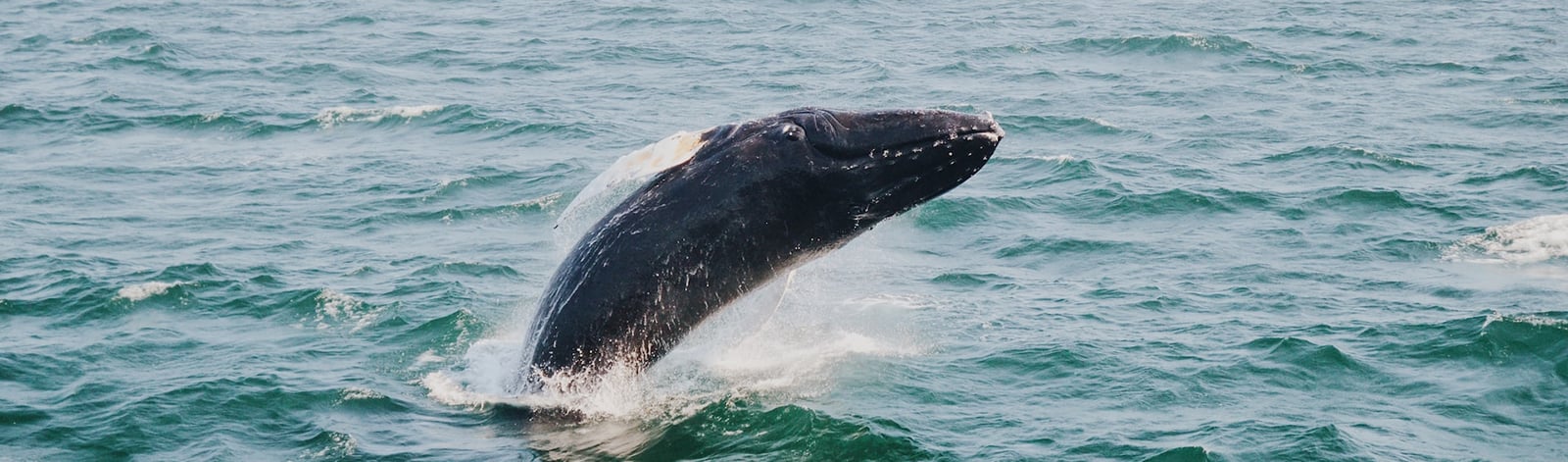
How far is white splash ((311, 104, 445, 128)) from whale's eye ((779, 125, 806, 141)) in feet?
96.9

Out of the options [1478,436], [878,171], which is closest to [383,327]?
[878,171]

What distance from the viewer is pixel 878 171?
714 inches

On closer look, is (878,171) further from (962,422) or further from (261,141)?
(261,141)

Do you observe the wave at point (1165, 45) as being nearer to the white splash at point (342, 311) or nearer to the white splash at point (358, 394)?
the white splash at point (342, 311)

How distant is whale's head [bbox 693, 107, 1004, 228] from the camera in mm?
17938

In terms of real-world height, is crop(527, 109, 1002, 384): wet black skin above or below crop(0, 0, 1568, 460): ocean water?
above

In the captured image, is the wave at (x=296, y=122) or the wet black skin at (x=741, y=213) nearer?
the wet black skin at (x=741, y=213)

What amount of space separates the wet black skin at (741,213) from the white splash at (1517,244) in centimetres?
1676

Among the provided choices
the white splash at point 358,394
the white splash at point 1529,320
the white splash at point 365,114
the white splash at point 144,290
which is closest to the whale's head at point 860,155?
the white splash at point 358,394

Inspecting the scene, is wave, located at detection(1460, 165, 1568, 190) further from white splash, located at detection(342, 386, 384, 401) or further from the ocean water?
white splash, located at detection(342, 386, 384, 401)

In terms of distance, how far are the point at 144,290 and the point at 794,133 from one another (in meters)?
14.7

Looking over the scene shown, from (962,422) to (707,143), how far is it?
18.2 feet

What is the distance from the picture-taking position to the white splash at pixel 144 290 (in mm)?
27859

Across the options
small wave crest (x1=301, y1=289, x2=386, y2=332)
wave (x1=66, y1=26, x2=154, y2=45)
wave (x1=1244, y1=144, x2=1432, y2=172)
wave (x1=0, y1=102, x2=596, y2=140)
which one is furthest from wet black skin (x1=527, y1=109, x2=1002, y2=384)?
wave (x1=66, y1=26, x2=154, y2=45)
